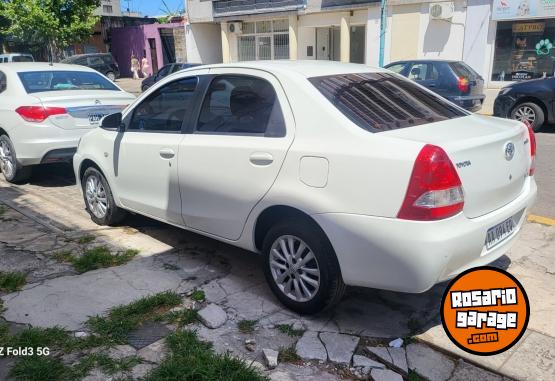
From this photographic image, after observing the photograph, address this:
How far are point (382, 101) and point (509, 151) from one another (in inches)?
33.9

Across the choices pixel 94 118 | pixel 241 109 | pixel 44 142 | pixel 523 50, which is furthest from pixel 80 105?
pixel 523 50

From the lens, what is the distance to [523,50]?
16.1 metres

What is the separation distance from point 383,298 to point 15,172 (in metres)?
5.30

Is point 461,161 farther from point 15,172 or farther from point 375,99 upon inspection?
point 15,172

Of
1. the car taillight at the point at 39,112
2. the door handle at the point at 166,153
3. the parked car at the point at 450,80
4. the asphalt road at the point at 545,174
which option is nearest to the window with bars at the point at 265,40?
the parked car at the point at 450,80

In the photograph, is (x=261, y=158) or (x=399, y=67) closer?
(x=261, y=158)

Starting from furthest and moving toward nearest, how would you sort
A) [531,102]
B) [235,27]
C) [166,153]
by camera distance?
[235,27] → [531,102] → [166,153]

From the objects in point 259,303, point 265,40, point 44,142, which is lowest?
point 259,303

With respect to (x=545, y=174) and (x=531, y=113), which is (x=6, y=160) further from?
(x=531, y=113)

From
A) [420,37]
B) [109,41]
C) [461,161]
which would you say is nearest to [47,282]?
[461,161]

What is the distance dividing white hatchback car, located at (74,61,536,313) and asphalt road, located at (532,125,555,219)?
215cm

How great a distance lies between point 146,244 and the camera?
4.69m

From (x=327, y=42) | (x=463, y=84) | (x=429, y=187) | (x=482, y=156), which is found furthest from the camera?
(x=327, y=42)

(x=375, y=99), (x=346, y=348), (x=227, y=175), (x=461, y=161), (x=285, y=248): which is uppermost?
(x=375, y=99)
